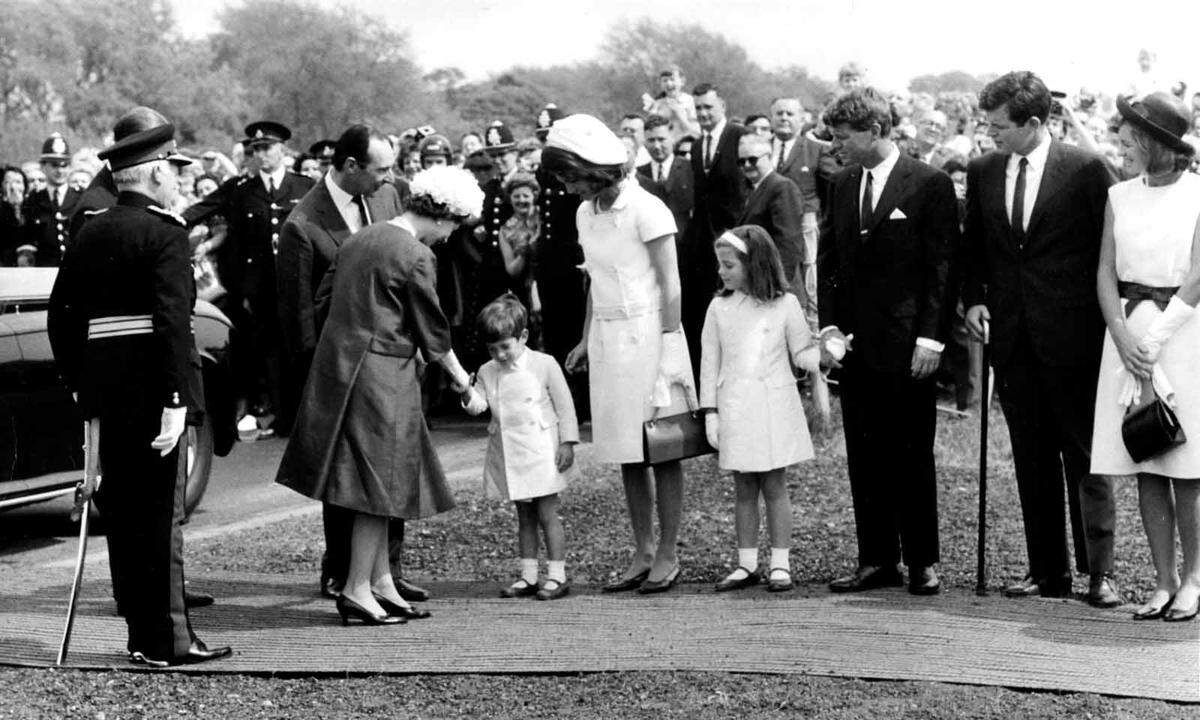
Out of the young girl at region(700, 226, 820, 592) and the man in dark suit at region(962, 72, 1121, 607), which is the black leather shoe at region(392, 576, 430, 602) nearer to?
the young girl at region(700, 226, 820, 592)

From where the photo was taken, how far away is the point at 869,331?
7.54 meters

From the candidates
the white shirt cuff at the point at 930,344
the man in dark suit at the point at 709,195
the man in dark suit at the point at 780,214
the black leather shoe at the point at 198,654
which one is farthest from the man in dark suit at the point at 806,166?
the black leather shoe at the point at 198,654

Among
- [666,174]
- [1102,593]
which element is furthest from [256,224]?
[1102,593]

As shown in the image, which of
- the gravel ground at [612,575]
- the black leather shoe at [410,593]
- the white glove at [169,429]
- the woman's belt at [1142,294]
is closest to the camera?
the gravel ground at [612,575]

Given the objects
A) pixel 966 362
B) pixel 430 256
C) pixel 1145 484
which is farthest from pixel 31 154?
pixel 1145 484

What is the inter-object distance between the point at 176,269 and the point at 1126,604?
4.20 metres

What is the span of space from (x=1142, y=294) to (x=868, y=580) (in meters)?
1.76

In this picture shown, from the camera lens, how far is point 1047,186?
7191mm

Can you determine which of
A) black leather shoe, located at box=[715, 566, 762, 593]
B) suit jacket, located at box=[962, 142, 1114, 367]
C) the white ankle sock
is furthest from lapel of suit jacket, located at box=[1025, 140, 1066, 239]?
the white ankle sock

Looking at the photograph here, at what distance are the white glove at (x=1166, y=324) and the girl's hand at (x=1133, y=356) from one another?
25 millimetres

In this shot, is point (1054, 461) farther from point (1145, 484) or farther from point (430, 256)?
point (430, 256)

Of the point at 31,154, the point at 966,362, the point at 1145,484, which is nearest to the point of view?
the point at 1145,484

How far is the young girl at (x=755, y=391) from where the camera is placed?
303 inches

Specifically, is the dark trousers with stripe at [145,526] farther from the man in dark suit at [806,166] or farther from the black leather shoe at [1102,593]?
the man in dark suit at [806,166]
